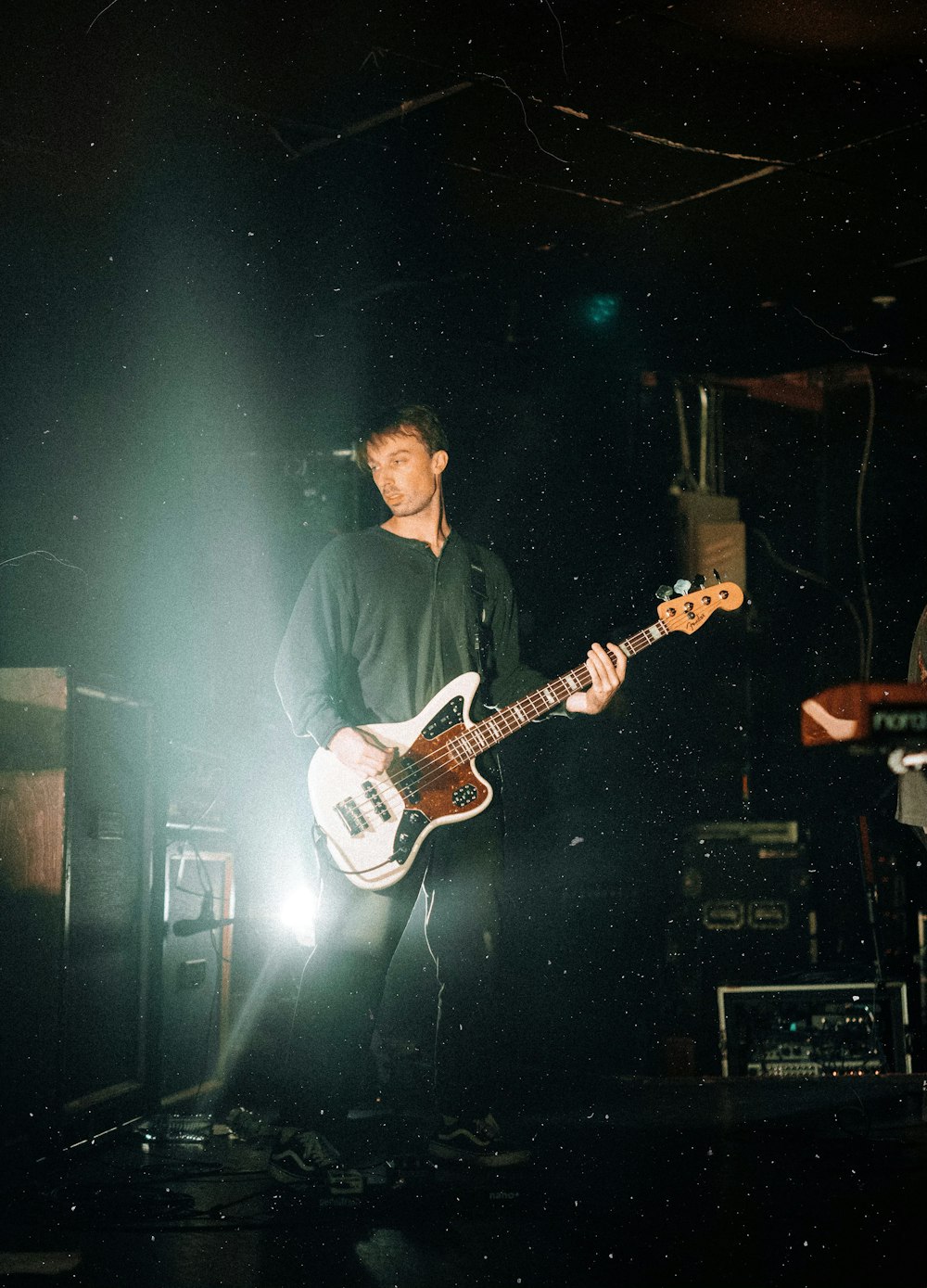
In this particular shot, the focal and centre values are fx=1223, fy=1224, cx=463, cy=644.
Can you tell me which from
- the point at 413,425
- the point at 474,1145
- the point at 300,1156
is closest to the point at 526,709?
the point at 413,425

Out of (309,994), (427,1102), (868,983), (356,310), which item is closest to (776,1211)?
(309,994)

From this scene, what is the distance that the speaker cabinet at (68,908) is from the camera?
2.71m

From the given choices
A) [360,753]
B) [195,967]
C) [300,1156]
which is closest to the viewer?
[300,1156]

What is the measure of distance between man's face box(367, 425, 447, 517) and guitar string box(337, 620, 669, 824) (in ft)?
2.18

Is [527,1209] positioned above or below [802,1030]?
below

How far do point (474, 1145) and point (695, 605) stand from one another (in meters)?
1.48

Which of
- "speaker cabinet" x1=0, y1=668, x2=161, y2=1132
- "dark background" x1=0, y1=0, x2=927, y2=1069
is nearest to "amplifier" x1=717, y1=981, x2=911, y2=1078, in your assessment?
"dark background" x1=0, y1=0, x2=927, y2=1069

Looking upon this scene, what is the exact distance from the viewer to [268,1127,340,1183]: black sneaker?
2.56 m

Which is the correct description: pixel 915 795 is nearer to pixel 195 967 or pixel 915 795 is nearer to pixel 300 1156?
pixel 300 1156

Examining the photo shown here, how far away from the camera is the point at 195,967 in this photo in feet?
11.6

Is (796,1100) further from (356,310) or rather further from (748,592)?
(356,310)

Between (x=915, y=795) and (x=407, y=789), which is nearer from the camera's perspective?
(x=407, y=789)

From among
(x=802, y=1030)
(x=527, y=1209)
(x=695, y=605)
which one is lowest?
(x=527, y=1209)

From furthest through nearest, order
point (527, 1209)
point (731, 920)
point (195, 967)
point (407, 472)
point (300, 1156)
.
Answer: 1. point (731, 920)
2. point (195, 967)
3. point (407, 472)
4. point (300, 1156)
5. point (527, 1209)
